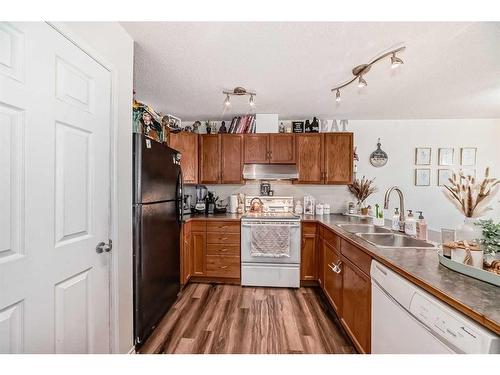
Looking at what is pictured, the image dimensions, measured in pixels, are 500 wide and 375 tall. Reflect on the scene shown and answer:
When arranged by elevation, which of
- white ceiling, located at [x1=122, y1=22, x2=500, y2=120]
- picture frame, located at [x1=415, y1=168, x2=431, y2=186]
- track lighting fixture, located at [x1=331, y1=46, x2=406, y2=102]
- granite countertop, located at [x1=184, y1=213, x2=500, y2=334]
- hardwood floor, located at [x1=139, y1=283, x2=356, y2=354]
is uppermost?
white ceiling, located at [x1=122, y1=22, x2=500, y2=120]

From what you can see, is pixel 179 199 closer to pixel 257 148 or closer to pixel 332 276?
pixel 257 148

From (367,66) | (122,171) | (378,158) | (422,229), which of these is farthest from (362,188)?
(122,171)

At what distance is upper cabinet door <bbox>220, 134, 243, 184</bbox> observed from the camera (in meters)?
3.26

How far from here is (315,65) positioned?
6.42 feet

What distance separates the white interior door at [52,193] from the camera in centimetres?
84

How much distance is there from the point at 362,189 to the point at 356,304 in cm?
217

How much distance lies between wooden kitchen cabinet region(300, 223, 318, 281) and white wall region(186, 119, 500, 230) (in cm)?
77

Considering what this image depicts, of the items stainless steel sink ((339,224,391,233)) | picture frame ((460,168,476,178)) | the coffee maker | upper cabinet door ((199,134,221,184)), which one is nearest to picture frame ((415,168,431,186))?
picture frame ((460,168,476,178))

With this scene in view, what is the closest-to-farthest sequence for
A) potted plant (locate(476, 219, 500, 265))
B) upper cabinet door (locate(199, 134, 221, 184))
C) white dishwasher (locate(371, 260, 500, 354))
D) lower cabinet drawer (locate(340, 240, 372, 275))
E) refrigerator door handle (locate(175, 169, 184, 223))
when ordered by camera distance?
white dishwasher (locate(371, 260, 500, 354)) < potted plant (locate(476, 219, 500, 265)) < lower cabinet drawer (locate(340, 240, 372, 275)) < refrigerator door handle (locate(175, 169, 184, 223)) < upper cabinet door (locate(199, 134, 221, 184))

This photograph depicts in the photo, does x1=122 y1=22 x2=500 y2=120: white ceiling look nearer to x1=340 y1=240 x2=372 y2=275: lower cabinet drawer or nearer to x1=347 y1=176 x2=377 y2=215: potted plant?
x1=347 y1=176 x2=377 y2=215: potted plant
